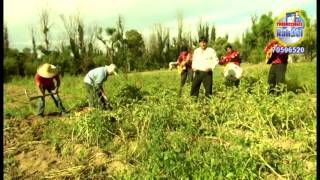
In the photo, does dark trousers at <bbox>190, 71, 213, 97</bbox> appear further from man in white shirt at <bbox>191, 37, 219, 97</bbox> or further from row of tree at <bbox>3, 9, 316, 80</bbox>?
row of tree at <bbox>3, 9, 316, 80</bbox>

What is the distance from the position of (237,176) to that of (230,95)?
7.51ft

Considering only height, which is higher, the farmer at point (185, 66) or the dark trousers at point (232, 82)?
the farmer at point (185, 66)

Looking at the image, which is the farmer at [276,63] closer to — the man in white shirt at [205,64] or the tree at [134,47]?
the man in white shirt at [205,64]

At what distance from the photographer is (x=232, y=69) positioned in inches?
318

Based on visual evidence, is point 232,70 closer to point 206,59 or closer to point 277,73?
point 277,73

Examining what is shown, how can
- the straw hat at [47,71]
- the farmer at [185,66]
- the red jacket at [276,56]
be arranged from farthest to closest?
the farmer at [185,66] < the red jacket at [276,56] < the straw hat at [47,71]

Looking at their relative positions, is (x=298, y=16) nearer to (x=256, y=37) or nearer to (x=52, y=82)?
(x=52, y=82)

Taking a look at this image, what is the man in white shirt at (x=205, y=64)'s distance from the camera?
7141 millimetres

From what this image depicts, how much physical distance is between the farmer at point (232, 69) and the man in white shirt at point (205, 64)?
0.85 m

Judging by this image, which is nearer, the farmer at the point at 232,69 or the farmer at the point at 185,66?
the farmer at the point at 232,69

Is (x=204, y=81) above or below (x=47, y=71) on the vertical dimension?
below

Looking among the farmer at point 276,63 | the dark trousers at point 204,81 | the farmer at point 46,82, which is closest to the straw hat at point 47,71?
the farmer at point 46,82

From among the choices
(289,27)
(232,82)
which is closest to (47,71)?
(232,82)

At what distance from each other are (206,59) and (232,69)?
108cm
